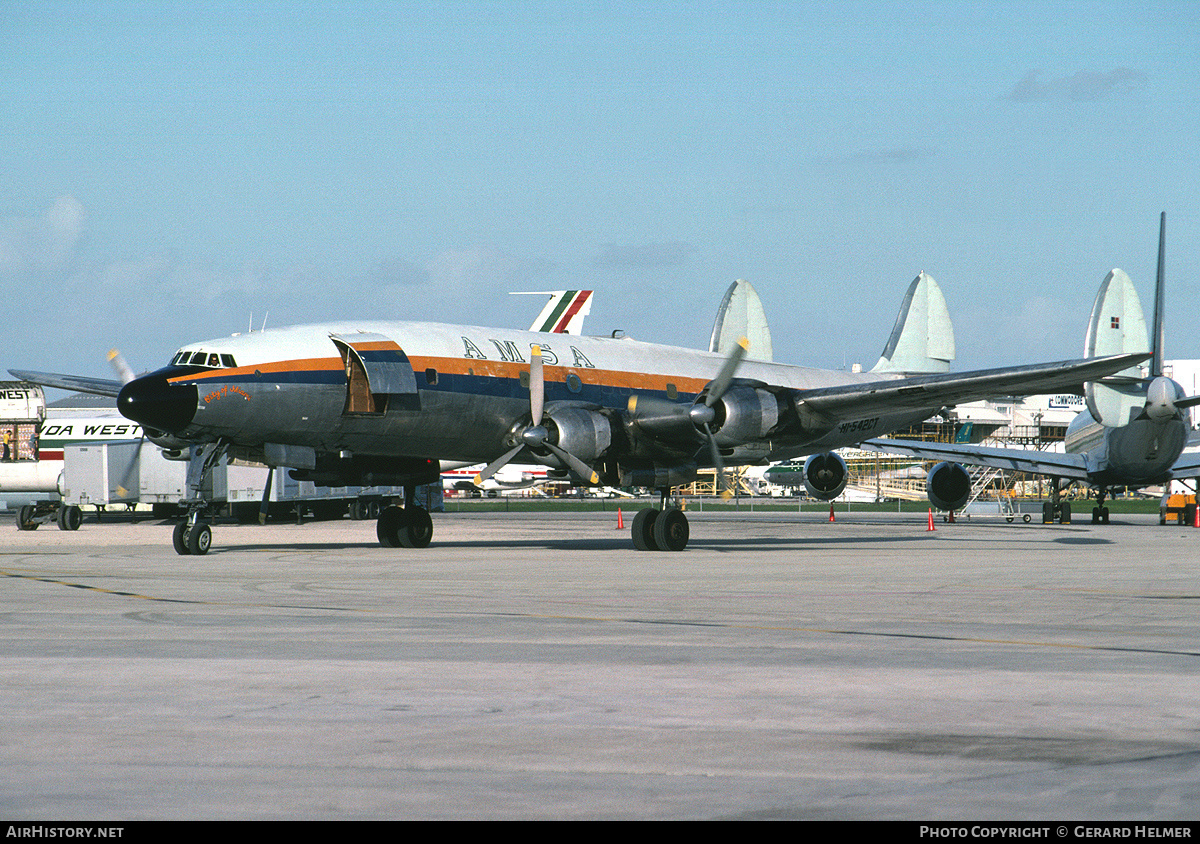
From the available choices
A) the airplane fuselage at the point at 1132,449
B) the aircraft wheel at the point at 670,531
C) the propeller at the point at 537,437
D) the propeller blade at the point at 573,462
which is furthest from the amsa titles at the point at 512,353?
the airplane fuselage at the point at 1132,449

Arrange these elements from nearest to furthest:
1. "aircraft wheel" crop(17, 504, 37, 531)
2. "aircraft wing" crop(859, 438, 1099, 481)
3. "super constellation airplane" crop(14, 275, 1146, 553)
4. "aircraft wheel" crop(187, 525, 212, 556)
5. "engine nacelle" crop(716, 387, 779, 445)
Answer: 1. "super constellation airplane" crop(14, 275, 1146, 553)
2. "aircraft wheel" crop(187, 525, 212, 556)
3. "engine nacelle" crop(716, 387, 779, 445)
4. "aircraft wheel" crop(17, 504, 37, 531)
5. "aircraft wing" crop(859, 438, 1099, 481)

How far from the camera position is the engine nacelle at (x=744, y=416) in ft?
89.3

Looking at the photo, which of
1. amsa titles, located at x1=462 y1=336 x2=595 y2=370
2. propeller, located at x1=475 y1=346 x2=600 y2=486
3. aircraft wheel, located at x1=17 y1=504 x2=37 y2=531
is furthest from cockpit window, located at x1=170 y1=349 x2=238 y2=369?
aircraft wheel, located at x1=17 y1=504 x2=37 y2=531

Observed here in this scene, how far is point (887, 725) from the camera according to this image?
7023 mm

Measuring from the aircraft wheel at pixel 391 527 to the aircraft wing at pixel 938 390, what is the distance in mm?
10332

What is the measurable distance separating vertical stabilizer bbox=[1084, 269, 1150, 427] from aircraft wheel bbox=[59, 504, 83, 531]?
3542 centimetres

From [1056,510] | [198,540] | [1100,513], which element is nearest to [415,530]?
[198,540]

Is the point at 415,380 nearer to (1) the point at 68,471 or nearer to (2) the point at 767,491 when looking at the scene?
(1) the point at 68,471

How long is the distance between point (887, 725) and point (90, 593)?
40.6 feet

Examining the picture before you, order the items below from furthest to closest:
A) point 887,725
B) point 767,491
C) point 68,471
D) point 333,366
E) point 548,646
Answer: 1. point 767,491
2. point 68,471
3. point 333,366
4. point 548,646
5. point 887,725

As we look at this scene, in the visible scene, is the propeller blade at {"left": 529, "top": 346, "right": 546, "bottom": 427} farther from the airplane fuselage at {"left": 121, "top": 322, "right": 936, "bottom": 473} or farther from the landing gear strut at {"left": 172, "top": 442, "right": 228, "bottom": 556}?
the landing gear strut at {"left": 172, "top": 442, "right": 228, "bottom": 556}

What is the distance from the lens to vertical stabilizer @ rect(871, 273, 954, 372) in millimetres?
36500

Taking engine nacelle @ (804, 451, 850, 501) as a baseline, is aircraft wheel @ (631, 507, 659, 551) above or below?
below
